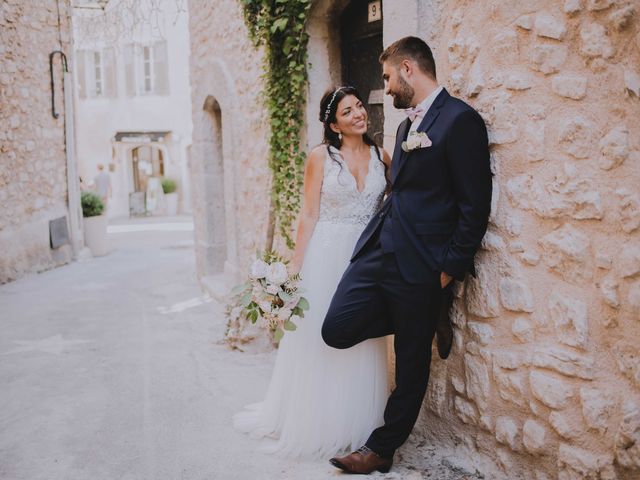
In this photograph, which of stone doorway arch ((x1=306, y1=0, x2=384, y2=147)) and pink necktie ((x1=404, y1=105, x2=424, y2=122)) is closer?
pink necktie ((x1=404, y1=105, x2=424, y2=122))

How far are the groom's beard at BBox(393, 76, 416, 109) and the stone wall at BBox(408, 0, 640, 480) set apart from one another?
30cm

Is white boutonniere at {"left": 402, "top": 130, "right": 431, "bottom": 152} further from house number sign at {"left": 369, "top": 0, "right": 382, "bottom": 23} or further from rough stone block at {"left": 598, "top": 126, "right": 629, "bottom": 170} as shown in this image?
house number sign at {"left": 369, "top": 0, "right": 382, "bottom": 23}

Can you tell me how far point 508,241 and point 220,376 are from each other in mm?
2617

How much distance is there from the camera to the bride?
10.2 ft

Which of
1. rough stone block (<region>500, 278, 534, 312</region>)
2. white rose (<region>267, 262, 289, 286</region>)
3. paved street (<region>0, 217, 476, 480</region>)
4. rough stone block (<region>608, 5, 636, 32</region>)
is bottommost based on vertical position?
paved street (<region>0, 217, 476, 480</region>)

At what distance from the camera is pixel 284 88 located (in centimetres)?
484

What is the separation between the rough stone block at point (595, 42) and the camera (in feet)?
7.23

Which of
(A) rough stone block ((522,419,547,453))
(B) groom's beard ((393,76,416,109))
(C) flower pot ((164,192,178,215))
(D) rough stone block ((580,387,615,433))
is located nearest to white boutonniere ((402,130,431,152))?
(B) groom's beard ((393,76,416,109))

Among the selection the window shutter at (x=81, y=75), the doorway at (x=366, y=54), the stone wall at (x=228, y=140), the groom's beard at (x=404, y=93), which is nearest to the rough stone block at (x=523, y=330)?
the groom's beard at (x=404, y=93)

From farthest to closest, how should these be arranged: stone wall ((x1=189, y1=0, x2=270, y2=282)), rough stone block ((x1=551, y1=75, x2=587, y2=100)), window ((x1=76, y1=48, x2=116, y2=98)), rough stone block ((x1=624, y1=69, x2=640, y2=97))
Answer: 1. window ((x1=76, y1=48, x2=116, y2=98))
2. stone wall ((x1=189, y1=0, x2=270, y2=282))
3. rough stone block ((x1=551, y1=75, x2=587, y2=100))
4. rough stone block ((x1=624, y1=69, x2=640, y2=97))

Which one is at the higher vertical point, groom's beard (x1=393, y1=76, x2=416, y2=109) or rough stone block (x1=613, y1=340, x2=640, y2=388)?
groom's beard (x1=393, y1=76, x2=416, y2=109)

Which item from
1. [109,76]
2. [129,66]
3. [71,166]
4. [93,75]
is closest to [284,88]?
[71,166]

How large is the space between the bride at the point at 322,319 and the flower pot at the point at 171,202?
19.7 meters

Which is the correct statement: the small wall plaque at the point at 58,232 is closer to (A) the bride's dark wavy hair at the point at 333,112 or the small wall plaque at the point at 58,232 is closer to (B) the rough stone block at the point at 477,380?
(A) the bride's dark wavy hair at the point at 333,112
